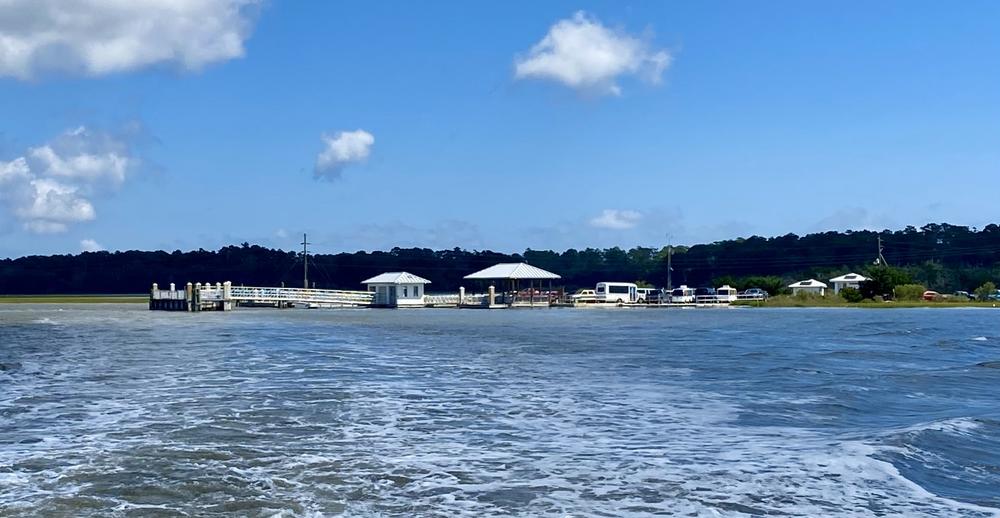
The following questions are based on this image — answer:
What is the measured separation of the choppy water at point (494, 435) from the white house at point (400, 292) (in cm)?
5688

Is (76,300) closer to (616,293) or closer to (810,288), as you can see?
(616,293)

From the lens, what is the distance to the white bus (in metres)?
84.6

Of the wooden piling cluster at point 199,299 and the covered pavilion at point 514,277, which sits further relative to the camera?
the covered pavilion at point 514,277

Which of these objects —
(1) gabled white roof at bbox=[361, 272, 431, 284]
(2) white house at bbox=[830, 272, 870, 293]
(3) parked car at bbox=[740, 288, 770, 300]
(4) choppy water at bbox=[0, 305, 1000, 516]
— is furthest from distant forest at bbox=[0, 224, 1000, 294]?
(4) choppy water at bbox=[0, 305, 1000, 516]

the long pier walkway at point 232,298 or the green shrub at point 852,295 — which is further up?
the long pier walkway at point 232,298

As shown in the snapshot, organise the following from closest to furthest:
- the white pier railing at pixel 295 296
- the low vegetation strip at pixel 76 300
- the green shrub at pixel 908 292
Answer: the white pier railing at pixel 295 296 < the green shrub at pixel 908 292 < the low vegetation strip at pixel 76 300

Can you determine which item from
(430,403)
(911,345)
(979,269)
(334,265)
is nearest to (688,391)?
(430,403)

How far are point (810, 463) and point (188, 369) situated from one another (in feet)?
44.6

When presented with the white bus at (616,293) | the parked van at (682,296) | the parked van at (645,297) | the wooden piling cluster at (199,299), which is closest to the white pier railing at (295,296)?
the wooden piling cluster at (199,299)

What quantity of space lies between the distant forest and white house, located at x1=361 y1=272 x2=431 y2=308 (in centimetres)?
4673

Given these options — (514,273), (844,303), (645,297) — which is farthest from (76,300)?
(844,303)

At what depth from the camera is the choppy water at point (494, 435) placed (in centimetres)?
790

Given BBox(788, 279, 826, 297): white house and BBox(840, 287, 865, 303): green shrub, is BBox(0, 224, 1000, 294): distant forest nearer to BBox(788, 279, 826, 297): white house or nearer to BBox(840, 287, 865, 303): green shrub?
BBox(788, 279, 826, 297): white house

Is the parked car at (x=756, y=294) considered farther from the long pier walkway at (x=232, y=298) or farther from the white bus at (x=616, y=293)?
the long pier walkway at (x=232, y=298)
